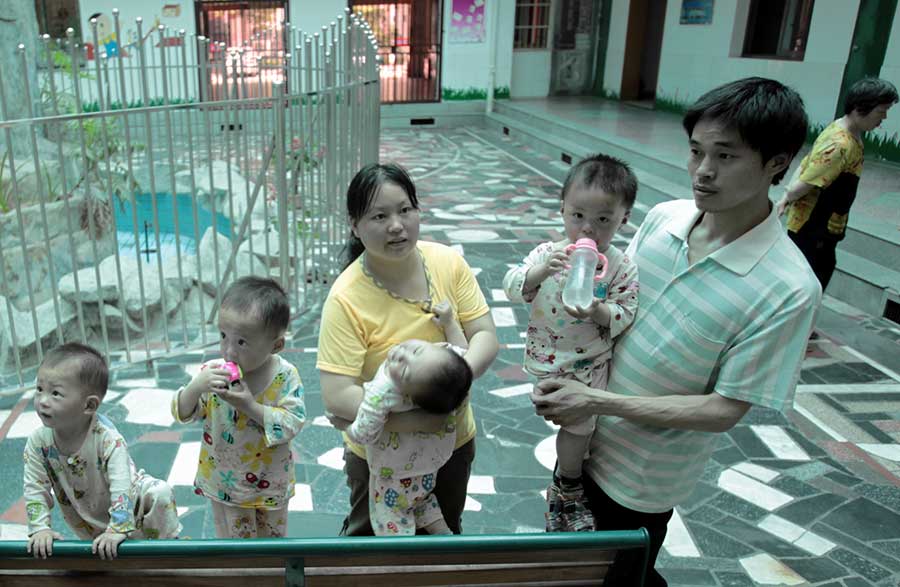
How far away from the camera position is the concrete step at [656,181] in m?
5.41

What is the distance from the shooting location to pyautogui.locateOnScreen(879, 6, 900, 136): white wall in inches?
314

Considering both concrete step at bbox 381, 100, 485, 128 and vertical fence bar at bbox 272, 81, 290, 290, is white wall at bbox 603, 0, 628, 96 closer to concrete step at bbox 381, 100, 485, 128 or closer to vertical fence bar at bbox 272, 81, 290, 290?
concrete step at bbox 381, 100, 485, 128

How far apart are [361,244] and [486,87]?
13951 mm

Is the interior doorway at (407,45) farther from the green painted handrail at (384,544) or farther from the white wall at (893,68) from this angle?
the green painted handrail at (384,544)

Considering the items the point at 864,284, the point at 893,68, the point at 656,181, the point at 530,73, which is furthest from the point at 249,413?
the point at 530,73

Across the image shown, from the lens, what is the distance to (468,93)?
15.2 metres

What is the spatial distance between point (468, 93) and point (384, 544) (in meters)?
14.6

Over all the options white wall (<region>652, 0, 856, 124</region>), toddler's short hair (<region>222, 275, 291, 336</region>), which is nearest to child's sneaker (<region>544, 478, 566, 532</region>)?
toddler's short hair (<region>222, 275, 291, 336</region>)

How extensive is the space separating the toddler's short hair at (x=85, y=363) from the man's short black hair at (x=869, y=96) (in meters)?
4.06

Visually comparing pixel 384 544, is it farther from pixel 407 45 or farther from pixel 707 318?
pixel 407 45

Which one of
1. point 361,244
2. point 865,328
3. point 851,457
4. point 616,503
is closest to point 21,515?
point 361,244

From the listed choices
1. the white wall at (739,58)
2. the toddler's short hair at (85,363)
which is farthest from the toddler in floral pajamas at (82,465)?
the white wall at (739,58)

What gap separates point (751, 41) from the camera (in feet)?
36.8

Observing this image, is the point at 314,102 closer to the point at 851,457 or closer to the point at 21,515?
the point at 21,515
